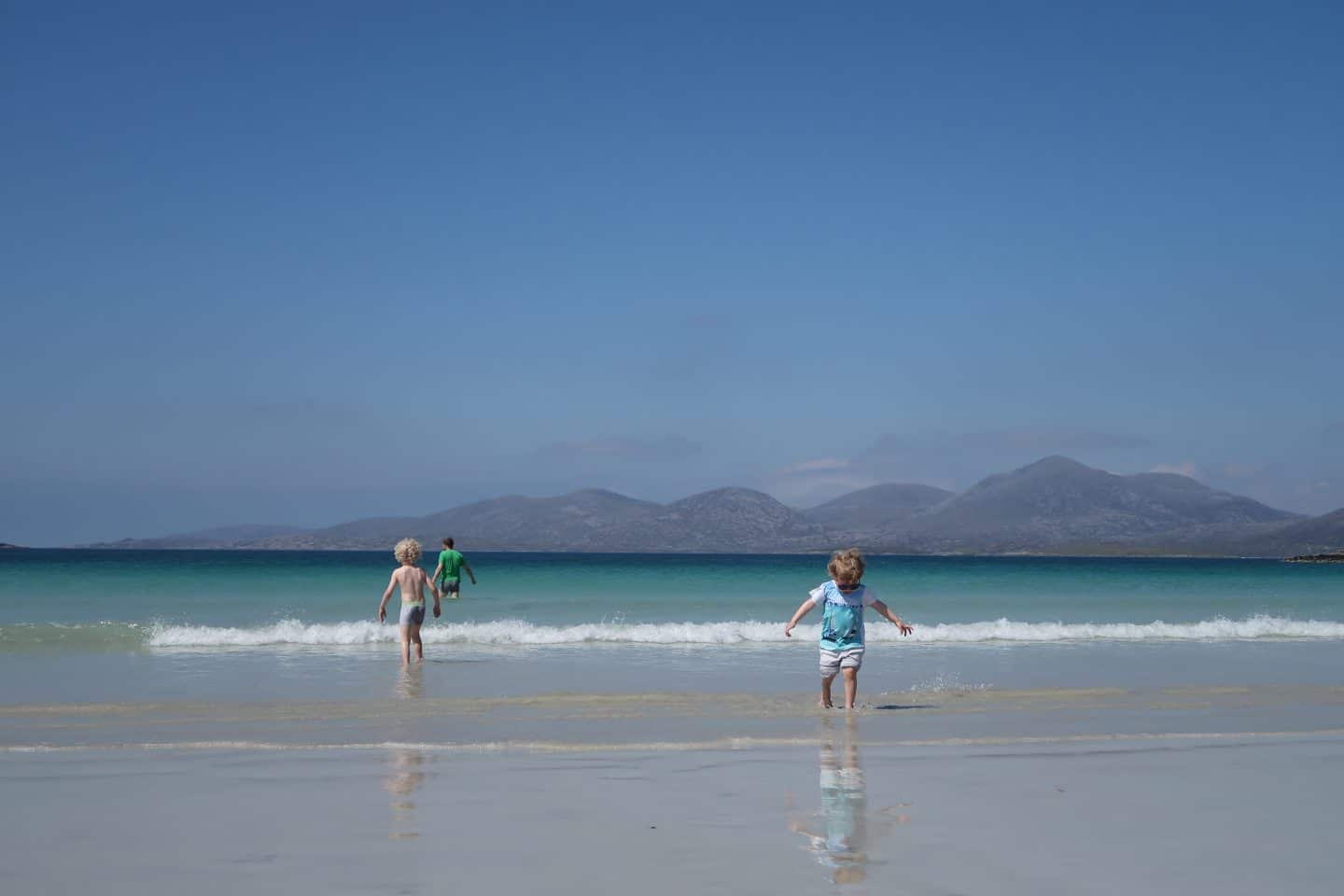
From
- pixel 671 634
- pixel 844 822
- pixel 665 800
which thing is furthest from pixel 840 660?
pixel 671 634

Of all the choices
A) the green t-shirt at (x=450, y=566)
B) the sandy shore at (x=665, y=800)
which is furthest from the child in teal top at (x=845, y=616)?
the green t-shirt at (x=450, y=566)

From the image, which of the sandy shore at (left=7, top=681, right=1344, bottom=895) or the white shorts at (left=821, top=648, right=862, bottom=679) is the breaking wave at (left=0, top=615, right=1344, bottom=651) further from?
the white shorts at (left=821, top=648, right=862, bottom=679)

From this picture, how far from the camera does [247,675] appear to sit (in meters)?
15.1

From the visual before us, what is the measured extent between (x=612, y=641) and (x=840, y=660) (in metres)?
10.1

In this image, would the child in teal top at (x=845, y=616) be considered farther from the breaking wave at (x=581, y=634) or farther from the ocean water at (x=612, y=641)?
the breaking wave at (x=581, y=634)

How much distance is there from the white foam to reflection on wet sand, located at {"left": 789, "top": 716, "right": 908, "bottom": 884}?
1294cm

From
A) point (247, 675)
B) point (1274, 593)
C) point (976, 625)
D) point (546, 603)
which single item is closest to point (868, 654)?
point (976, 625)

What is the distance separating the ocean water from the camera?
14.7 metres

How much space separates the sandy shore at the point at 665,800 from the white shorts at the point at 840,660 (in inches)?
20.3

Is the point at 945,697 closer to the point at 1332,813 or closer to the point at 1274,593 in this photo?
the point at 1332,813

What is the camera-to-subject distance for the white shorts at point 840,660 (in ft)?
38.1

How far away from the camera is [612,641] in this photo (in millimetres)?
21219

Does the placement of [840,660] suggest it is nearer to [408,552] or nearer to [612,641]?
[408,552]

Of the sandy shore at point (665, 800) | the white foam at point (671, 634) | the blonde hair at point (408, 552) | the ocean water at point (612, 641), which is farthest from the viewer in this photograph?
the white foam at point (671, 634)
